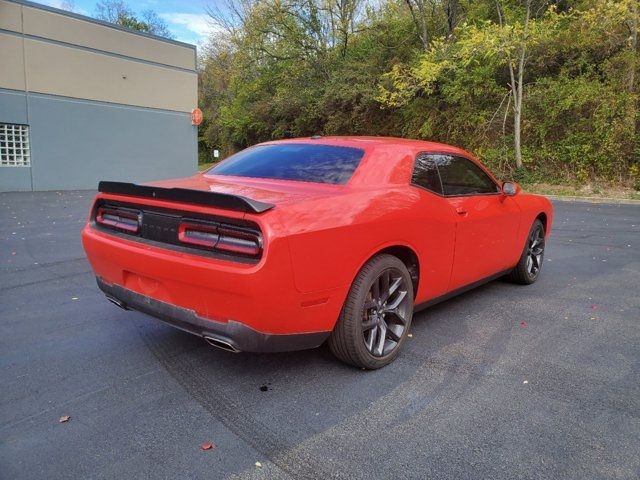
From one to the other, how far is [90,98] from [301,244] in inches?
799

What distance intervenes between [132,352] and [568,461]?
2.75 metres

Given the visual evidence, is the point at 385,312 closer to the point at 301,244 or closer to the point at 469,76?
the point at 301,244

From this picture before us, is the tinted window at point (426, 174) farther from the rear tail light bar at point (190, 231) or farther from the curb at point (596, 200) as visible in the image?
the curb at point (596, 200)

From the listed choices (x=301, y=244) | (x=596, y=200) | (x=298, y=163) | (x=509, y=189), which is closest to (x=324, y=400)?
(x=301, y=244)

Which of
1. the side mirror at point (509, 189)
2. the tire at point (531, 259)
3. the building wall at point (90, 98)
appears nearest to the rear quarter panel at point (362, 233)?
the side mirror at point (509, 189)

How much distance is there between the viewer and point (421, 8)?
2422 cm

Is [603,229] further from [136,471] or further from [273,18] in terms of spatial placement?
[273,18]

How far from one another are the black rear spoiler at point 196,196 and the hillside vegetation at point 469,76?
1669 centimetres

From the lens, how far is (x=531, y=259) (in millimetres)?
5578

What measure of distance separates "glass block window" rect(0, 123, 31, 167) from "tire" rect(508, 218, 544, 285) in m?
18.4

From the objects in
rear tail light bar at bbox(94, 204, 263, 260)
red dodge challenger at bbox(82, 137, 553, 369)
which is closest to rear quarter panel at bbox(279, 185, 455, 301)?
red dodge challenger at bbox(82, 137, 553, 369)

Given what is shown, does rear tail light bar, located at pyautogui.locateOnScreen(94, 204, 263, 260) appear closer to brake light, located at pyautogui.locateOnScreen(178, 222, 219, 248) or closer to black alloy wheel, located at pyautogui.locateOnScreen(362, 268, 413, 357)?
brake light, located at pyautogui.locateOnScreen(178, 222, 219, 248)

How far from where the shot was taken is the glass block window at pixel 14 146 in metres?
17.9

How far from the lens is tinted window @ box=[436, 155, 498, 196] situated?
13.6 feet
